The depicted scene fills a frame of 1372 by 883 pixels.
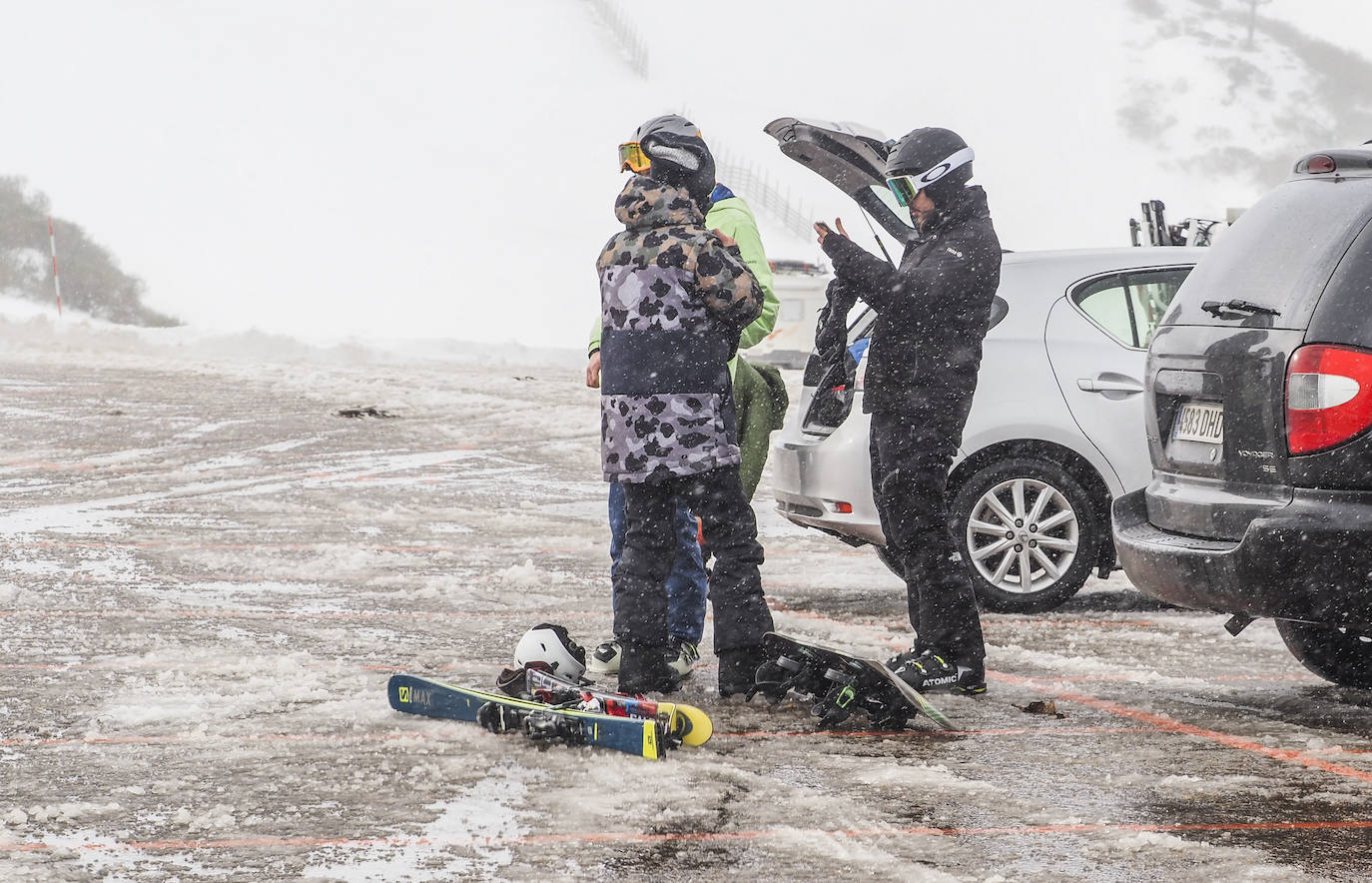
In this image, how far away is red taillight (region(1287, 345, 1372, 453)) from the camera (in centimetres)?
438

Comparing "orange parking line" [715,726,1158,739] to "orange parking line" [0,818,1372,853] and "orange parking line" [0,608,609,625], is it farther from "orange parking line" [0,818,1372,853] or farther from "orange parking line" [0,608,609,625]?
"orange parking line" [0,608,609,625]

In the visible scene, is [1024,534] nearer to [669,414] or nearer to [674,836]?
[669,414]

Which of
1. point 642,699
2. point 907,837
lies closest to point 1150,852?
point 907,837

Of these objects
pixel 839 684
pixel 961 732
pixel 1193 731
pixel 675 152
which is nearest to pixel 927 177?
pixel 675 152

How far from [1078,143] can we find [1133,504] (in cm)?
5651

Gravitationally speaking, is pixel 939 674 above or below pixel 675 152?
below

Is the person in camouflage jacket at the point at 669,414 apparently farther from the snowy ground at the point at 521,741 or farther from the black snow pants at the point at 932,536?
the black snow pants at the point at 932,536

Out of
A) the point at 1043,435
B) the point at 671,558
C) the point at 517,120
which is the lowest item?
the point at 671,558

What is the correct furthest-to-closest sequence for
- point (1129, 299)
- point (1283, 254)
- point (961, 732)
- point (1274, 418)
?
point (1129, 299) → point (961, 732) → point (1283, 254) → point (1274, 418)

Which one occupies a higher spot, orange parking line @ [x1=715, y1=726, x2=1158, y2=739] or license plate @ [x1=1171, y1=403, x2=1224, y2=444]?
license plate @ [x1=1171, y1=403, x2=1224, y2=444]

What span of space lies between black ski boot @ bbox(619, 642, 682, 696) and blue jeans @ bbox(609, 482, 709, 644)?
0.60 m

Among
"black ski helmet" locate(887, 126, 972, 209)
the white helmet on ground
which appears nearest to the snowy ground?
the white helmet on ground

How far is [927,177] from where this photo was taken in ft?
18.2

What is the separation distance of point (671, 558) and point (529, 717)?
901 millimetres
